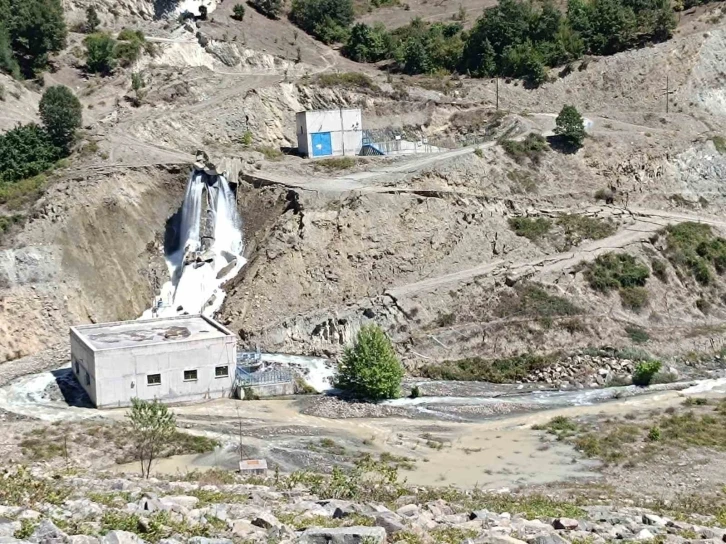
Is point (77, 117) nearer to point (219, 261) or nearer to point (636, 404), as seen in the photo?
point (219, 261)

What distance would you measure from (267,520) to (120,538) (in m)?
3.05

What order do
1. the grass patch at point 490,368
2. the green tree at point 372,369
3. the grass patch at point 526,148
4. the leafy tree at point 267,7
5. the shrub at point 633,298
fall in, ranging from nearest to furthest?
the green tree at point 372,369 → the grass patch at point 490,368 → the shrub at point 633,298 → the grass patch at point 526,148 → the leafy tree at point 267,7

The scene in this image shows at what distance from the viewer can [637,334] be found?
50281 mm

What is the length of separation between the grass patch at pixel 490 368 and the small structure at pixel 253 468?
17.3 m

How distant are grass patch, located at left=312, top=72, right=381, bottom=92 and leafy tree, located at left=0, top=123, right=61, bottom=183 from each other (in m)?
19.8

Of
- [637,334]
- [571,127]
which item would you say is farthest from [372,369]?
[571,127]

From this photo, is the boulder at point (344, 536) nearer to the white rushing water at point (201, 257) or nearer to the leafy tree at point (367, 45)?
the white rushing water at point (201, 257)

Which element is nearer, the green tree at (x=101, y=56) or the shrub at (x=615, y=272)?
the shrub at (x=615, y=272)

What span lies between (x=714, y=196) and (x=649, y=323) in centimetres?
1424

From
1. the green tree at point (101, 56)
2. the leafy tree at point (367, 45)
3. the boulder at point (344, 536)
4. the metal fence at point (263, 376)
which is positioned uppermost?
the leafy tree at point (367, 45)

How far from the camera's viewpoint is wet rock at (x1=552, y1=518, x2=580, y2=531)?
19.4 meters

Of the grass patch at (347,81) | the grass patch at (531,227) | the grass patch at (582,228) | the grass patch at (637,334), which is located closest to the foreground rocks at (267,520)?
the grass patch at (637,334)

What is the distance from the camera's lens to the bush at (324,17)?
83.1 meters

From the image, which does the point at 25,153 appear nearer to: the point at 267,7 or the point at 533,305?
the point at 533,305
